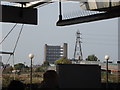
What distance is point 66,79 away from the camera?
1216 centimetres

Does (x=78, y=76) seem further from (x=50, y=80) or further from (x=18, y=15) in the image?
(x=50, y=80)

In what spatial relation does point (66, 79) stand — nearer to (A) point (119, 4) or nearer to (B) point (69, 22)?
(B) point (69, 22)

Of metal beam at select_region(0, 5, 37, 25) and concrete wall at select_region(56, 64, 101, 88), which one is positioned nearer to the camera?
metal beam at select_region(0, 5, 37, 25)

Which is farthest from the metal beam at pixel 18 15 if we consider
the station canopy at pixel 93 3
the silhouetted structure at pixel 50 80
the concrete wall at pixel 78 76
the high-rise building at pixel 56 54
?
the high-rise building at pixel 56 54

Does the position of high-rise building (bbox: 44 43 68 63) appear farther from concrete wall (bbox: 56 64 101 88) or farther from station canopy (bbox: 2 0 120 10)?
station canopy (bbox: 2 0 120 10)

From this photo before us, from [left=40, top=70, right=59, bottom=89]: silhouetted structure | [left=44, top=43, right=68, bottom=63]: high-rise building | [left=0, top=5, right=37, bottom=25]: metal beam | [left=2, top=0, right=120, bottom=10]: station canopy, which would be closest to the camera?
[left=40, top=70, right=59, bottom=89]: silhouetted structure

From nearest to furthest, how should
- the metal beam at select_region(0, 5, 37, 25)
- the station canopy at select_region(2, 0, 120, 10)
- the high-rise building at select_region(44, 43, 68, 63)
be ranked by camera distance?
the station canopy at select_region(2, 0, 120, 10), the metal beam at select_region(0, 5, 37, 25), the high-rise building at select_region(44, 43, 68, 63)

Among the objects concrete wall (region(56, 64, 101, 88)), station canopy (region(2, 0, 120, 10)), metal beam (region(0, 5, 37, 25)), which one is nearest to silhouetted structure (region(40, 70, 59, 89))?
station canopy (region(2, 0, 120, 10))

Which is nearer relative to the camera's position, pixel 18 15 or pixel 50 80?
pixel 50 80

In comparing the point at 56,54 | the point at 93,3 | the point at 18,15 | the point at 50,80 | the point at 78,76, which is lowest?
the point at 56,54

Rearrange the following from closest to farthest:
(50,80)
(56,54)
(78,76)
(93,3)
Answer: (50,80), (93,3), (78,76), (56,54)

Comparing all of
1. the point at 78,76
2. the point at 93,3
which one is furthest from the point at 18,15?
the point at 78,76

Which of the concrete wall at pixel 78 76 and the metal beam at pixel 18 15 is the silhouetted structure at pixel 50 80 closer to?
the concrete wall at pixel 78 76

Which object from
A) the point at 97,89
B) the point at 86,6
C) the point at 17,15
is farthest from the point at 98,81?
the point at 17,15
